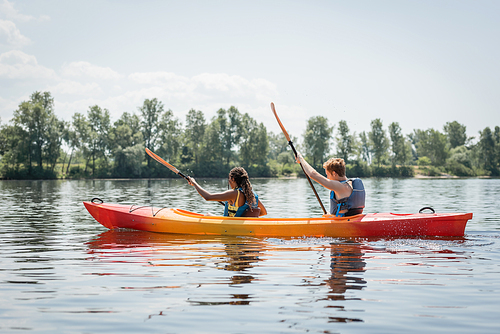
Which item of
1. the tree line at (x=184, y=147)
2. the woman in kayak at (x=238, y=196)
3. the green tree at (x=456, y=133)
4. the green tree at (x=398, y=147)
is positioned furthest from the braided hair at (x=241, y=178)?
the green tree at (x=456, y=133)

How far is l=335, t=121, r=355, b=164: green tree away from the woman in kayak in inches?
2327

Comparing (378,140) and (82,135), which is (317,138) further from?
(82,135)

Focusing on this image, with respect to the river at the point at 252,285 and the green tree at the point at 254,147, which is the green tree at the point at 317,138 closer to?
the green tree at the point at 254,147

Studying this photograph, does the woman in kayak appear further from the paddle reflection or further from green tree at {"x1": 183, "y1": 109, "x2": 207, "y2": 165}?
green tree at {"x1": 183, "y1": 109, "x2": 207, "y2": 165}

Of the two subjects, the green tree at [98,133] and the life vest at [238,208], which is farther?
the green tree at [98,133]

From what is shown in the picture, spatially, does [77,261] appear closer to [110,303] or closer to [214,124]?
[110,303]

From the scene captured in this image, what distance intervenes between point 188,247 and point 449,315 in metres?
4.27

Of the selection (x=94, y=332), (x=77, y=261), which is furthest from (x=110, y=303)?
(x=77, y=261)

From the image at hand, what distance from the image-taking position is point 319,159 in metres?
64.4

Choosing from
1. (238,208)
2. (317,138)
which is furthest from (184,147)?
(238,208)

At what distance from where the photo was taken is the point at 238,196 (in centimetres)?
741

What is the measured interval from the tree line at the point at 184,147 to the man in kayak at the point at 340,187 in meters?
48.8

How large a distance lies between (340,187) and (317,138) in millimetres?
57882

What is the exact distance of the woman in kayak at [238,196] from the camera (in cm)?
707
